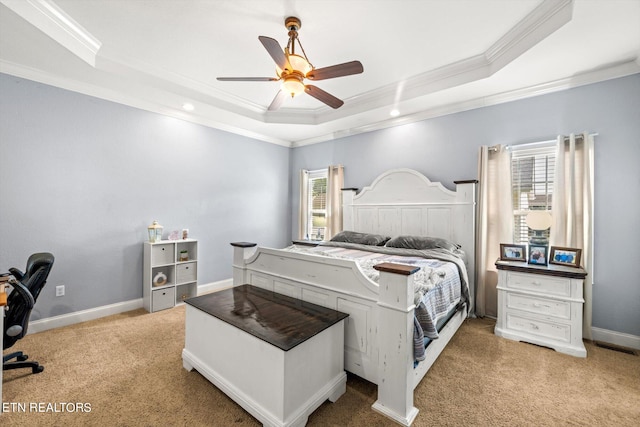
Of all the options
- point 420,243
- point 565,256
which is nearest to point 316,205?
point 420,243

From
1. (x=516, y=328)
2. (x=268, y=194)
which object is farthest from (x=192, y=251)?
(x=516, y=328)

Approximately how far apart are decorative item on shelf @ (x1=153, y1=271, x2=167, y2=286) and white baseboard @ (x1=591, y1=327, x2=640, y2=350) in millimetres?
4849

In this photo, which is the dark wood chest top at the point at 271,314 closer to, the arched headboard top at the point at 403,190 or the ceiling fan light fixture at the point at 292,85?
the ceiling fan light fixture at the point at 292,85

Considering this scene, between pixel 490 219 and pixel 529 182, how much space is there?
1.93 feet

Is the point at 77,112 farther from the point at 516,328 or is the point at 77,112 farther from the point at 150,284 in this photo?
the point at 516,328

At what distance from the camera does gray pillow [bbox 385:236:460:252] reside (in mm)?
3266

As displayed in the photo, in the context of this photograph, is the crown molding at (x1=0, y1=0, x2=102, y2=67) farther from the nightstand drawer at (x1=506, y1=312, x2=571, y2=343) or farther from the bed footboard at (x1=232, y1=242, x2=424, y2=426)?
the nightstand drawer at (x1=506, y1=312, x2=571, y2=343)

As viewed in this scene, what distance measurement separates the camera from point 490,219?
3.31 metres

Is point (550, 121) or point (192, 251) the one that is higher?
point (550, 121)

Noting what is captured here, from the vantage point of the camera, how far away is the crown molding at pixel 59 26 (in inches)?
80.0

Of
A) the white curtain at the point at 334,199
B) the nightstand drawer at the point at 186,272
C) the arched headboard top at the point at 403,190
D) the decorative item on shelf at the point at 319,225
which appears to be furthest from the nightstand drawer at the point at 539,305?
the nightstand drawer at the point at 186,272

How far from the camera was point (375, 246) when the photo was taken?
3.72m

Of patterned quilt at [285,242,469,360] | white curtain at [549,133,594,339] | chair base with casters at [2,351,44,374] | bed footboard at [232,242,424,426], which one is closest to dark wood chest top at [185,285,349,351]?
bed footboard at [232,242,424,426]

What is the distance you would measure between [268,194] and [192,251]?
5.85ft
